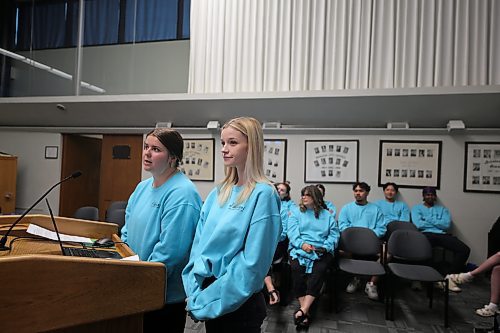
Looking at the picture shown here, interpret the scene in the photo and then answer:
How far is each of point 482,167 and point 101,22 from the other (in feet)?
24.5

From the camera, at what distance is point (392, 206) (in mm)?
4863

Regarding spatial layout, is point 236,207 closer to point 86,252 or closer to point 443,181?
point 86,252

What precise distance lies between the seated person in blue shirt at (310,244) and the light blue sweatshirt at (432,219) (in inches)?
77.9

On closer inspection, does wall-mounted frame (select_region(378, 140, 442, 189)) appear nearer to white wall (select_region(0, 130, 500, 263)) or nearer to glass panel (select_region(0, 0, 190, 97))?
white wall (select_region(0, 130, 500, 263))

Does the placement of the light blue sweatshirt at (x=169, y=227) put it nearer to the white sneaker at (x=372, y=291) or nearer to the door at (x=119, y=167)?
the white sneaker at (x=372, y=291)

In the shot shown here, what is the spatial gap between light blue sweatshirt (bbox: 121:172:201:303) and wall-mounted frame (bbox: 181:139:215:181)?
14.1 feet

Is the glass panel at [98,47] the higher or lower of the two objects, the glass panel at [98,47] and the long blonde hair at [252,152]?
the higher

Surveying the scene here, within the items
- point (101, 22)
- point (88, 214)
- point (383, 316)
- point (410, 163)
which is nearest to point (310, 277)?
point (383, 316)

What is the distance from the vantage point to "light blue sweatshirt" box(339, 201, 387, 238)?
4.39m

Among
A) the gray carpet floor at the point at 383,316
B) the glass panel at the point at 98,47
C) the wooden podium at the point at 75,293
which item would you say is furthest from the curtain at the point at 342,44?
the wooden podium at the point at 75,293

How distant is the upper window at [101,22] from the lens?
650cm

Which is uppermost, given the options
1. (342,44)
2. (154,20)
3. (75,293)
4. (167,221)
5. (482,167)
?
(154,20)

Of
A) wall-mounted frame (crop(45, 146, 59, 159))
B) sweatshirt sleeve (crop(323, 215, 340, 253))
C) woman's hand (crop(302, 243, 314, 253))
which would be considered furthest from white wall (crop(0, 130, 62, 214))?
sweatshirt sleeve (crop(323, 215, 340, 253))

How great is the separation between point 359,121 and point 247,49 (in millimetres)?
2013
